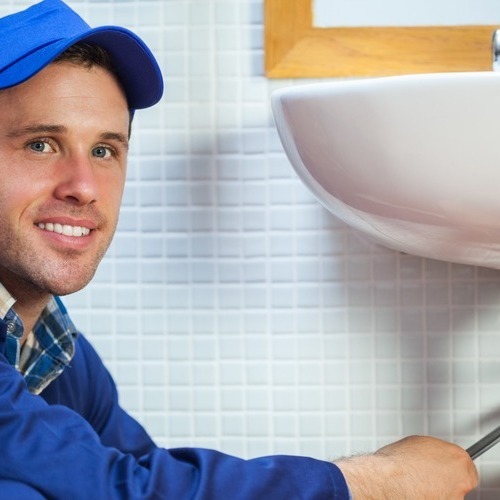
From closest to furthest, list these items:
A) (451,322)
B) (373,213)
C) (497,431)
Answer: (373,213)
(497,431)
(451,322)

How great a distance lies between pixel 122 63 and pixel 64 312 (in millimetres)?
311

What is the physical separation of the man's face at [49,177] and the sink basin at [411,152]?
230 mm

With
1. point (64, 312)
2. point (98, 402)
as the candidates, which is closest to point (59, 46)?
point (64, 312)

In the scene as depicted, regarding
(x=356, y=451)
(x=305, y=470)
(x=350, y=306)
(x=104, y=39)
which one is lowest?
(x=356, y=451)

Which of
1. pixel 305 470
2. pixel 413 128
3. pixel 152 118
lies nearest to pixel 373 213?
pixel 413 128

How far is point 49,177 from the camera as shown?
0.98m

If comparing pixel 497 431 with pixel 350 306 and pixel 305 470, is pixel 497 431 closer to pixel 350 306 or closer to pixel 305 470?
pixel 350 306

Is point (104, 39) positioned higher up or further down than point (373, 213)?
higher up

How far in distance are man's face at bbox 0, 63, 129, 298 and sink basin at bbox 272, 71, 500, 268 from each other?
23cm

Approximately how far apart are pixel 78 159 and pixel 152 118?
1.32ft

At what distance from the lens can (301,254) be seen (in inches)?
53.8

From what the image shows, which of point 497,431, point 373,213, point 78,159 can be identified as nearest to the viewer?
point 373,213

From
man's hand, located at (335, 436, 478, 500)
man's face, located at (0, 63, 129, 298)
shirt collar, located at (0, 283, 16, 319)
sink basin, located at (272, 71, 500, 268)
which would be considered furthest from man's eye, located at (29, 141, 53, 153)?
man's hand, located at (335, 436, 478, 500)

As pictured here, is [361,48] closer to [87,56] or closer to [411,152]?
[87,56]
